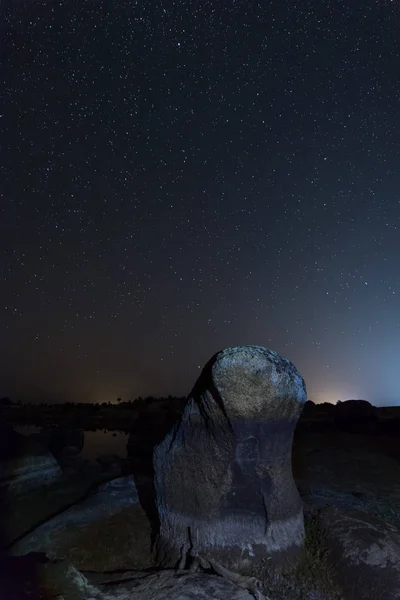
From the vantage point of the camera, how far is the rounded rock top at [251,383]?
6.32 meters

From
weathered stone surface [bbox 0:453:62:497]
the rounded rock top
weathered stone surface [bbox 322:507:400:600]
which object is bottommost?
weathered stone surface [bbox 322:507:400:600]

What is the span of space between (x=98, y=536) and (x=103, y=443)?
25036 mm

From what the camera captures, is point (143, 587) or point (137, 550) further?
point (137, 550)

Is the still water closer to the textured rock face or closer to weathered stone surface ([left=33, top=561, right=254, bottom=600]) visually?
the textured rock face

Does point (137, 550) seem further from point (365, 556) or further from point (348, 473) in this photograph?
point (348, 473)

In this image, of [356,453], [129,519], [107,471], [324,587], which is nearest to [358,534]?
[324,587]

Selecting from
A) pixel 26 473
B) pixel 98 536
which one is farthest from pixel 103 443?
pixel 98 536

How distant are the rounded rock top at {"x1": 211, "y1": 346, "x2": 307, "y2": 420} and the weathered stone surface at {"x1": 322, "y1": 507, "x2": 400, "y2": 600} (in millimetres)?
2047

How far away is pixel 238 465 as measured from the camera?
6.72 metres

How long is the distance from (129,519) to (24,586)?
357cm

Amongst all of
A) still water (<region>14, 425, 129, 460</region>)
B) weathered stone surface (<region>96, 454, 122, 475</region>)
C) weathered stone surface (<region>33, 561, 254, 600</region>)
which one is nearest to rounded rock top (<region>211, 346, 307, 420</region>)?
weathered stone surface (<region>33, 561, 254, 600</region>)

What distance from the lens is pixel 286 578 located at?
252 inches

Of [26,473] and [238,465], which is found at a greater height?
[238,465]

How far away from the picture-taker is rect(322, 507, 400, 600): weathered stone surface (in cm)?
596
